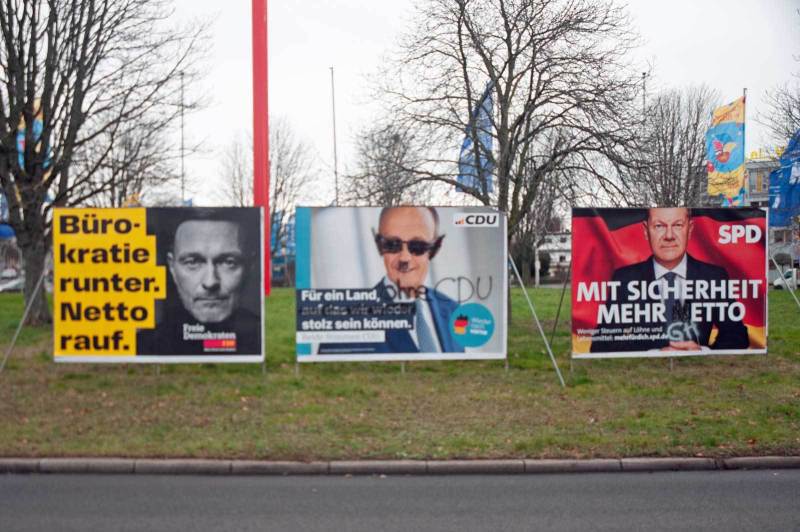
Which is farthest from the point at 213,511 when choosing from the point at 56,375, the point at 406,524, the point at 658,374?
the point at 658,374

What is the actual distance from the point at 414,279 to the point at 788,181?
68.6ft

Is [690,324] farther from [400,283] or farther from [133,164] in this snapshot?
[133,164]

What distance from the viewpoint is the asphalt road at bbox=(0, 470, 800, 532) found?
685 cm

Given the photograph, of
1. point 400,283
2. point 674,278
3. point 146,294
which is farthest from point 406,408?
point 674,278

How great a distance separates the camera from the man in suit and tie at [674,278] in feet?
47.0

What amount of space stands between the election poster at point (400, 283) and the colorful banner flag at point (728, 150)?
19.4m

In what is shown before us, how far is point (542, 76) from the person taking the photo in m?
20.3

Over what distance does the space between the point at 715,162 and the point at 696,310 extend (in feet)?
60.0

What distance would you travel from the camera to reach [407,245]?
1396 cm

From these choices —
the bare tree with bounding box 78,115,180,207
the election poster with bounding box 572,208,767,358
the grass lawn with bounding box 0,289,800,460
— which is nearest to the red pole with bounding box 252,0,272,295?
the bare tree with bounding box 78,115,180,207

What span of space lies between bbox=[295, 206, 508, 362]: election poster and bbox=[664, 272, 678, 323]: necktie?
282cm

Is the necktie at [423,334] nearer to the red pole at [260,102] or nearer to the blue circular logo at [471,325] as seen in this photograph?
the blue circular logo at [471,325]

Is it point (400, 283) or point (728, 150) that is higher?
point (728, 150)

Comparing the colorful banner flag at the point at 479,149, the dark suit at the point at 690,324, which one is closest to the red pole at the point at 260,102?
the colorful banner flag at the point at 479,149
